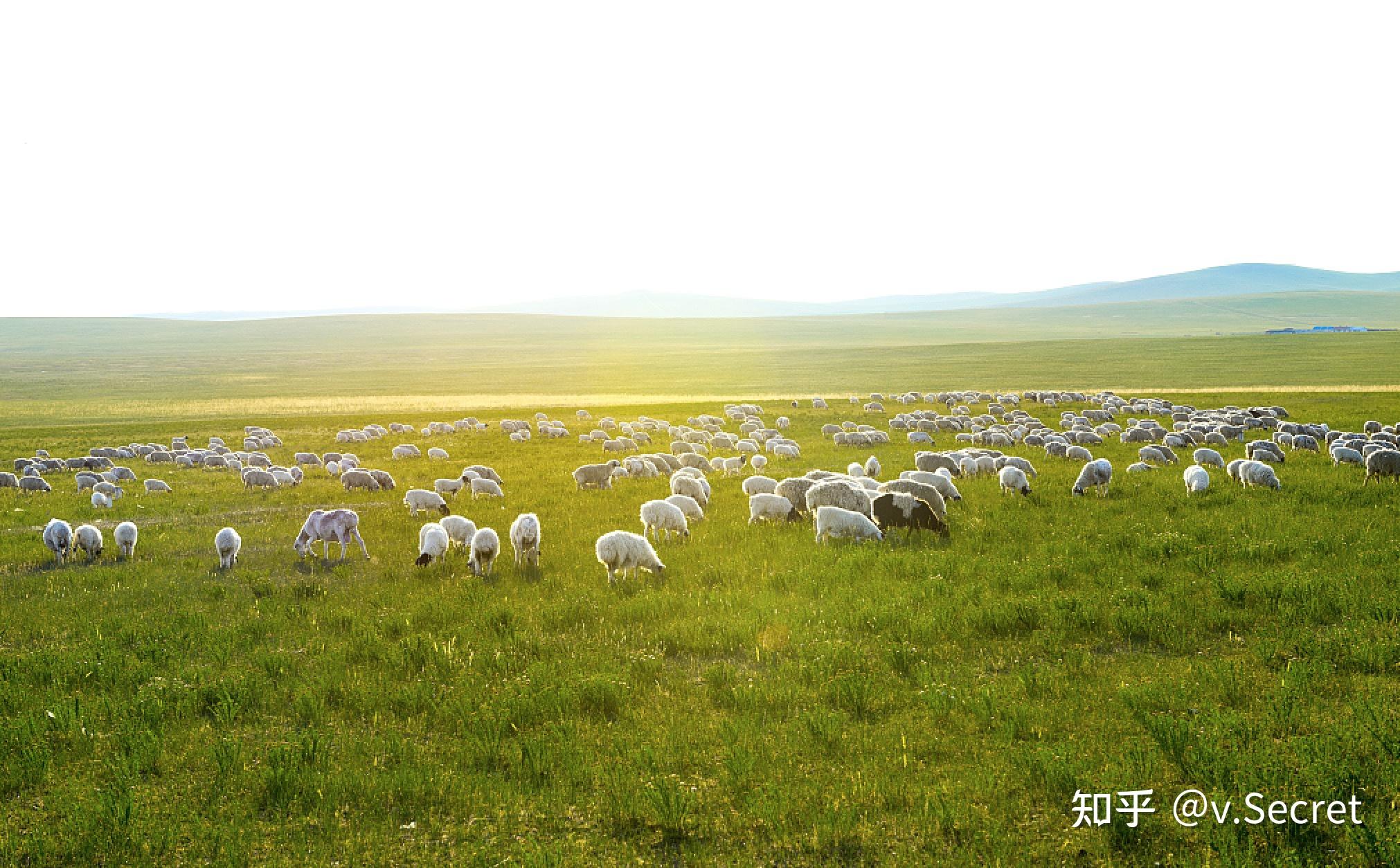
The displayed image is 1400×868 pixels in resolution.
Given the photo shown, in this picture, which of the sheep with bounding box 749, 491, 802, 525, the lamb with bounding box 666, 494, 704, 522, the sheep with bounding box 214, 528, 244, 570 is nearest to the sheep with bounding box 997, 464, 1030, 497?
the sheep with bounding box 749, 491, 802, 525

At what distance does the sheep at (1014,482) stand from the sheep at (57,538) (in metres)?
20.0

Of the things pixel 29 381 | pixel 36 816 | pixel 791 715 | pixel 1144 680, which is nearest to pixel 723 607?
pixel 791 715

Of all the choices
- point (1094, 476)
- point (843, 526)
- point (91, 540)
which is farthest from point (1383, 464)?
point (91, 540)

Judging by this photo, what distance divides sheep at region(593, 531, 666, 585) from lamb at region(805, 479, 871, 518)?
15.3 feet

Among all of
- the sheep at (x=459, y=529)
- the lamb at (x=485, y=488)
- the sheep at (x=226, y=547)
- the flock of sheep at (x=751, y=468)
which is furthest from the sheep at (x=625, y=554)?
the lamb at (x=485, y=488)

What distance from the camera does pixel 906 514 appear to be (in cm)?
1557

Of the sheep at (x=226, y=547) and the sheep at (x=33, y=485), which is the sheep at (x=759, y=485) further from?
the sheep at (x=33, y=485)

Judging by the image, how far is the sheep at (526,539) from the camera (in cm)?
1373

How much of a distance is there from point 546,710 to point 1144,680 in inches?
240

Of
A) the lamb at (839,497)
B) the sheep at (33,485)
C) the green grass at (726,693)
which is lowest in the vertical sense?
the sheep at (33,485)

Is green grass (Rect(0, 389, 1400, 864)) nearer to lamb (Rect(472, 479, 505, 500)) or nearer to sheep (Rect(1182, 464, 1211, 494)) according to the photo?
sheep (Rect(1182, 464, 1211, 494))

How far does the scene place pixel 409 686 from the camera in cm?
862

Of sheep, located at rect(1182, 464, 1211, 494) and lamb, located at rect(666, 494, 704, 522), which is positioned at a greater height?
sheep, located at rect(1182, 464, 1211, 494)

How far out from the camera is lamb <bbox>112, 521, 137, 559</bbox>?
15.0 m
